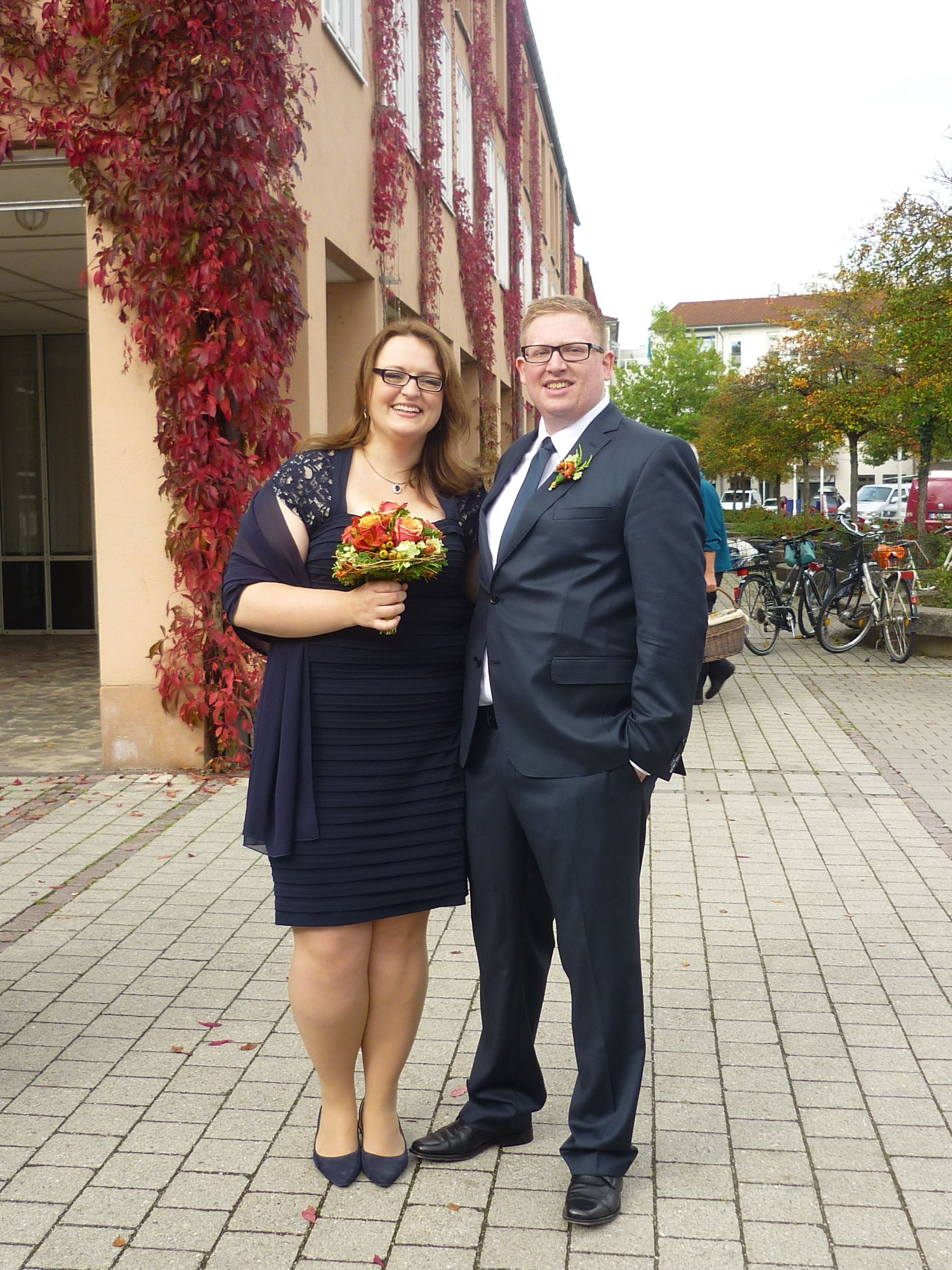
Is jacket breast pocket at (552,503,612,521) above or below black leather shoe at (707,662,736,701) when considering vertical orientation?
above

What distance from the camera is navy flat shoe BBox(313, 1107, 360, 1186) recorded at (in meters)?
3.13

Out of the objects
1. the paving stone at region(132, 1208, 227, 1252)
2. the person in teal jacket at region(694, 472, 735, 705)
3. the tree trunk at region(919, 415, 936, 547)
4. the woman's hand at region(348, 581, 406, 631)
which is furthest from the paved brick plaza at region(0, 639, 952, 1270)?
the tree trunk at region(919, 415, 936, 547)

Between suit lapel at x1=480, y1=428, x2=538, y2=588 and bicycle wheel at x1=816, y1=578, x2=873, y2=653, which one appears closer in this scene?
suit lapel at x1=480, y1=428, x2=538, y2=588

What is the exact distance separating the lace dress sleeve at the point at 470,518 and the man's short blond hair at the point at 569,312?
448mm

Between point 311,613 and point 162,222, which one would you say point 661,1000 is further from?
point 162,222

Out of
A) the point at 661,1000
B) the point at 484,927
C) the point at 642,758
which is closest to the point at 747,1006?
the point at 661,1000

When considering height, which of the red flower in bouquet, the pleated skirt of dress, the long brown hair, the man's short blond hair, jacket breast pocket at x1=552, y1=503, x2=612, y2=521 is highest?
the man's short blond hair

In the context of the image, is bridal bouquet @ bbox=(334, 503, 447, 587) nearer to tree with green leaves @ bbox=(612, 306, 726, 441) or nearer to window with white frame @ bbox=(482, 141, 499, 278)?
window with white frame @ bbox=(482, 141, 499, 278)

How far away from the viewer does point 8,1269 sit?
2762 mm

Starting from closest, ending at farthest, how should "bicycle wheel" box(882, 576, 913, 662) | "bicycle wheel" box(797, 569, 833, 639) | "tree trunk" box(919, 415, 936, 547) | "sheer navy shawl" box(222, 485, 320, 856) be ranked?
"sheer navy shawl" box(222, 485, 320, 856)
"bicycle wheel" box(882, 576, 913, 662)
"bicycle wheel" box(797, 569, 833, 639)
"tree trunk" box(919, 415, 936, 547)

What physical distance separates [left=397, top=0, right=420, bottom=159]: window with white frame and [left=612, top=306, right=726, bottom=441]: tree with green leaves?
149ft

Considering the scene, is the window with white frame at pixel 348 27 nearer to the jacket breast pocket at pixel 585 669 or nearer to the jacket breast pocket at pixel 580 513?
the jacket breast pocket at pixel 580 513

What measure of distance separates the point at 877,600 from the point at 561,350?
1150 cm

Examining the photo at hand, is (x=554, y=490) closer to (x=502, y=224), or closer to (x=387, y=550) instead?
(x=387, y=550)
